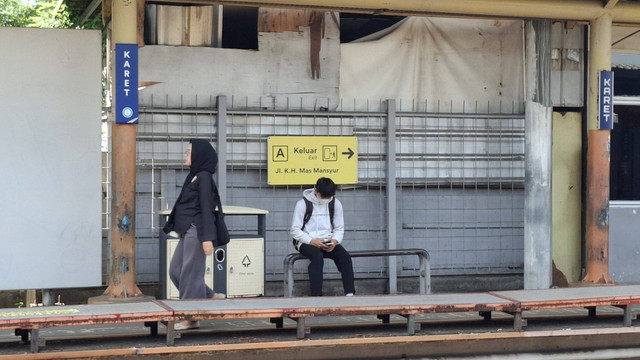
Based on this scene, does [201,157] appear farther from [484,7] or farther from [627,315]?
[484,7]

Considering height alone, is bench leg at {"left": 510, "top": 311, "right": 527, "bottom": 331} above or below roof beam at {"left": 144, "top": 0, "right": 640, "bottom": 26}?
below

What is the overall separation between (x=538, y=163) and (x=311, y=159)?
8.77ft

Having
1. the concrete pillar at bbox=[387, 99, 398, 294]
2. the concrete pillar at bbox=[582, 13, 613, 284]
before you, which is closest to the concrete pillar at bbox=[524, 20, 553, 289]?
the concrete pillar at bbox=[582, 13, 613, 284]

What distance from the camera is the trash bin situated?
1033 cm

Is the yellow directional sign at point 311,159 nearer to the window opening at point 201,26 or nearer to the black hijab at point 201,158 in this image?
the window opening at point 201,26

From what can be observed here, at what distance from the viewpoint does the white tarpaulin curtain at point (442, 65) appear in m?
12.1

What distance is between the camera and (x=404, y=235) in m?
12.3

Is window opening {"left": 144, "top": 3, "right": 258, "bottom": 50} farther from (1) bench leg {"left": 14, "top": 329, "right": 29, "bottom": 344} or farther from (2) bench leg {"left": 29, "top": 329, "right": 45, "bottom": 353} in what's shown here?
(2) bench leg {"left": 29, "top": 329, "right": 45, "bottom": 353}

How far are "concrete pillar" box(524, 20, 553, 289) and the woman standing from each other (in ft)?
15.1

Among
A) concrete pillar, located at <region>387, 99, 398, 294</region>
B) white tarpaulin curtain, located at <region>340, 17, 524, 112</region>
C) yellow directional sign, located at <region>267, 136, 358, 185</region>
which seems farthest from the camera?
white tarpaulin curtain, located at <region>340, 17, 524, 112</region>

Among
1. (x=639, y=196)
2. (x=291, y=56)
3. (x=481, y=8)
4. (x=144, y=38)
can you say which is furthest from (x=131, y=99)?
(x=639, y=196)

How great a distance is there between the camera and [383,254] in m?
Result: 11.0

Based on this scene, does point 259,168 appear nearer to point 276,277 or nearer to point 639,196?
point 276,277

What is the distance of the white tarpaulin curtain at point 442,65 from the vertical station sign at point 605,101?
1.30 m
